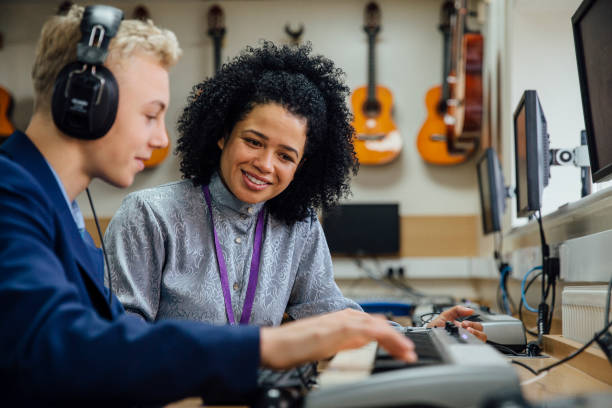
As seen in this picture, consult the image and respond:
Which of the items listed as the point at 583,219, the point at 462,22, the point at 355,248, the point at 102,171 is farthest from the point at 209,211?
the point at 355,248

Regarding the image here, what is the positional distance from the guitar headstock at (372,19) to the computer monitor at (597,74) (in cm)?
331

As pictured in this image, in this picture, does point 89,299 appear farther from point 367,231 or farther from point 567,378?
point 367,231

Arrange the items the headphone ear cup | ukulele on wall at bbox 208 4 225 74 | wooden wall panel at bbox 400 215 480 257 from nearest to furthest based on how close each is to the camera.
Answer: the headphone ear cup
wooden wall panel at bbox 400 215 480 257
ukulele on wall at bbox 208 4 225 74

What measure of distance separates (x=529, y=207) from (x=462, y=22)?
2.16 metres

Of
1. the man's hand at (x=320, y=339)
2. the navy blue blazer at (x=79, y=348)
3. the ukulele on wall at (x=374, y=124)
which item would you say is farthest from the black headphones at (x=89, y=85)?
the ukulele on wall at (x=374, y=124)

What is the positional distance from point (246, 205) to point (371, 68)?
10.1 feet

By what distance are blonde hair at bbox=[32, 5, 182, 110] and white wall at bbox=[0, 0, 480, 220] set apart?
142 inches

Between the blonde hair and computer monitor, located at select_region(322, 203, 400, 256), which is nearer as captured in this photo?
the blonde hair

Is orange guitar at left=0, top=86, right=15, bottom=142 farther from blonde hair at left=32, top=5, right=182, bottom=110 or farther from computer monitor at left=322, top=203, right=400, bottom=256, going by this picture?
blonde hair at left=32, top=5, right=182, bottom=110

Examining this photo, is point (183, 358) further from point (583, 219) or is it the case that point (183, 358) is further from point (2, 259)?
point (583, 219)

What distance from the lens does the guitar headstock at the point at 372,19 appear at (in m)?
4.40

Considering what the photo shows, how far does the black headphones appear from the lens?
28.9 inches

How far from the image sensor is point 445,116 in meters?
4.06

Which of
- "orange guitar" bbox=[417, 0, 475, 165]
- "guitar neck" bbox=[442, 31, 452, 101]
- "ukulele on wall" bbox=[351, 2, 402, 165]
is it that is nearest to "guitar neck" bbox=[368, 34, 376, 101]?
"ukulele on wall" bbox=[351, 2, 402, 165]
